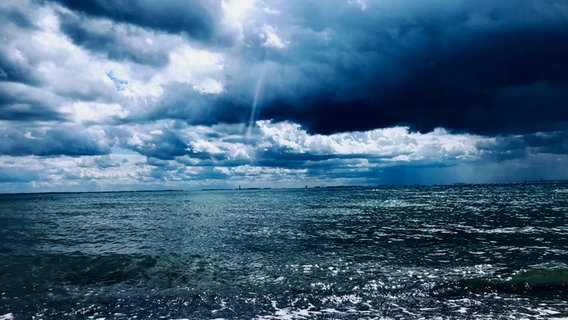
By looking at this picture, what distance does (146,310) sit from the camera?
47.4ft

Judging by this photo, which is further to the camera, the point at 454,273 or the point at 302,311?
the point at 454,273

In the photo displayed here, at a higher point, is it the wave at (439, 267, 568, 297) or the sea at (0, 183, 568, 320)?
the wave at (439, 267, 568, 297)

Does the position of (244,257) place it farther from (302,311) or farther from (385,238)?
(385,238)

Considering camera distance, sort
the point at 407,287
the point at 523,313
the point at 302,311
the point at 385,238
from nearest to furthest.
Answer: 1. the point at 523,313
2. the point at 302,311
3. the point at 407,287
4. the point at 385,238

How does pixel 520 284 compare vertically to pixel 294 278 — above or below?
above

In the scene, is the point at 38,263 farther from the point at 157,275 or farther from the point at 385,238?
the point at 385,238

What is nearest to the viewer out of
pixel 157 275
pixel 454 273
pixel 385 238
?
pixel 454 273

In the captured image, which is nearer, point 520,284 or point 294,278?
point 520,284

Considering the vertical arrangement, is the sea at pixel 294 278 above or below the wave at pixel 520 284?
below

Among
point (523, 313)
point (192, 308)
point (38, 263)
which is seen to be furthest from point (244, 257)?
point (523, 313)

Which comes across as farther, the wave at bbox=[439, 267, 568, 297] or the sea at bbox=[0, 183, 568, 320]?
the wave at bbox=[439, 267, 568, 297]

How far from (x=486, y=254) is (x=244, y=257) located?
58.8 feet

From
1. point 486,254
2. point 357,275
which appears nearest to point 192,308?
point 357,275

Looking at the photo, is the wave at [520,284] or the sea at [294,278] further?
the wave at [520,284]
